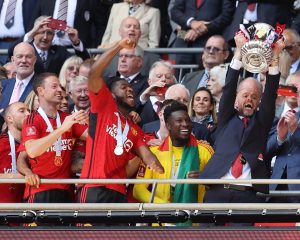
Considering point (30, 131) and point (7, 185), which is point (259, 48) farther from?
point (7, 185)

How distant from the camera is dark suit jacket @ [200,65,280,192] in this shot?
40.3 feet

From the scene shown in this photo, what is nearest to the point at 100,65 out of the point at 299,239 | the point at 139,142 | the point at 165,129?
the point at 139,142

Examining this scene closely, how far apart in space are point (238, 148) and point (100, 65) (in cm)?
158

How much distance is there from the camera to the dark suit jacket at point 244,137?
12.3 m

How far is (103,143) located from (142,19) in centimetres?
570

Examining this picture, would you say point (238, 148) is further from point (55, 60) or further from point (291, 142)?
point (55, 60)

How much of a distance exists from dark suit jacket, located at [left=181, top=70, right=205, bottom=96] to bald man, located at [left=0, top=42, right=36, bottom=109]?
1.79 metres

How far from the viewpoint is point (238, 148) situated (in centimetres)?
1236

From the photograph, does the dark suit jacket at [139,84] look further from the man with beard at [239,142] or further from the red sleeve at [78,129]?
the man with beard at [239,142]

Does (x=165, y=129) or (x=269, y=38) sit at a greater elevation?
(x=269, y=38)

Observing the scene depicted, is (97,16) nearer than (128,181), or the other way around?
(128,181)

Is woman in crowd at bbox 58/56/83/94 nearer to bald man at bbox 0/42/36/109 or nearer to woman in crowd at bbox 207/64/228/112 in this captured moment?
bald man at bbox 0/42/36/109

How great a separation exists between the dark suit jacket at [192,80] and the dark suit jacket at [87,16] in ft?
7.66

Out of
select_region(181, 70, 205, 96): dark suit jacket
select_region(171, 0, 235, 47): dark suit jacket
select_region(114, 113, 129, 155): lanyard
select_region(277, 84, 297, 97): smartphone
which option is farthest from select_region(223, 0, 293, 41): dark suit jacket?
select_region(114, 113, 129, 155): lanyard
